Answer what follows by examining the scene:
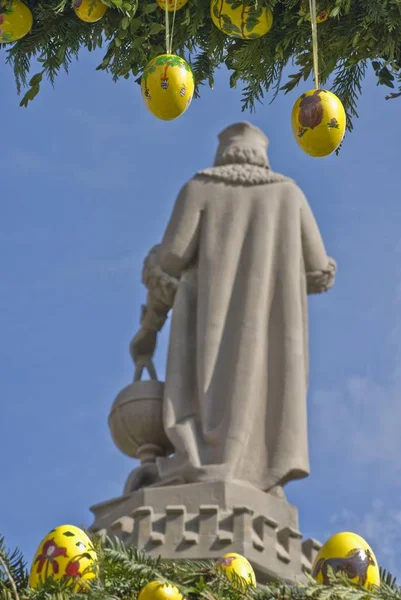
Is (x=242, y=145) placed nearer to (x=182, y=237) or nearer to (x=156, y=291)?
(x=182, y=237)

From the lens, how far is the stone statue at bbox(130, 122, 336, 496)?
35.5 feet

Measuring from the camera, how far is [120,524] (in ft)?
33.3

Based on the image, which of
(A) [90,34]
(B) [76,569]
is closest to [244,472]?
(A) [90,34]

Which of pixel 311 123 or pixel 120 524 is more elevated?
pixel 311 123

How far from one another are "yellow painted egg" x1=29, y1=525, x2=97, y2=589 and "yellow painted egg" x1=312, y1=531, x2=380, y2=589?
407mm

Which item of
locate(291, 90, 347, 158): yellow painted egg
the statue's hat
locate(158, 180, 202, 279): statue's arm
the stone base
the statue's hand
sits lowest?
the stone base

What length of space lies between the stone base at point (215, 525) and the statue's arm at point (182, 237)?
2.21 m

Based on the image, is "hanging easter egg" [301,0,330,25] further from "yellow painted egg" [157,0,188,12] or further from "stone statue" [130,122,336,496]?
"stone statue" [130,122,336,496]

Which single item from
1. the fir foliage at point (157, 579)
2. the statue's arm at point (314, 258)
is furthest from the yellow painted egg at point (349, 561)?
the statue's arm at point (314, 258)

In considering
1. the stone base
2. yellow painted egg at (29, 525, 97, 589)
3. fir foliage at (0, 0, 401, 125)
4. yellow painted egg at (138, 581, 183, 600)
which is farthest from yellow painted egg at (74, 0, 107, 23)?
the stone base

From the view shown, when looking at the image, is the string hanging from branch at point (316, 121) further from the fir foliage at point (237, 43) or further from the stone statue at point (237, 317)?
the stone statue at point (237, 317)

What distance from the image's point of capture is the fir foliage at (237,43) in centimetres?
352

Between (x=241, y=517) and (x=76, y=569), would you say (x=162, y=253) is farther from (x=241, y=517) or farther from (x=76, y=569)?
(x=76, y=569)

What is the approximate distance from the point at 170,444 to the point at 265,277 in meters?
1.48
